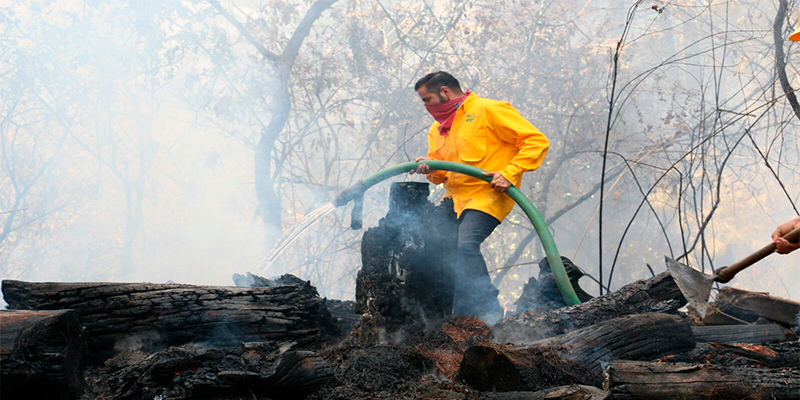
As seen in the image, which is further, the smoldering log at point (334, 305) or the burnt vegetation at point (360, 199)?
the smoldering log at point (334, 305)

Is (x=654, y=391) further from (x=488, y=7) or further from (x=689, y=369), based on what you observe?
(x=488, y=7)

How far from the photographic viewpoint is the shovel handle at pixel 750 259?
2061 mm

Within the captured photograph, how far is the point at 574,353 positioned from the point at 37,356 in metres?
2.25

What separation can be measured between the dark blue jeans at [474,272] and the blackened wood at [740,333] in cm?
129

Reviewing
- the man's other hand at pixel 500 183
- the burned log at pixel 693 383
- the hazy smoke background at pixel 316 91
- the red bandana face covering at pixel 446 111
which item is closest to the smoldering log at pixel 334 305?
the man's other hand at pixel 500 183

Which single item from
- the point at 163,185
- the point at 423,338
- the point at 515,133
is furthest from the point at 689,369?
the point at 163,185

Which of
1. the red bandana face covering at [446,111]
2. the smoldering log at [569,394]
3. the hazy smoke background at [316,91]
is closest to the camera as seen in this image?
the smoldering log at [569,394]

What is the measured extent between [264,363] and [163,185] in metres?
15.0

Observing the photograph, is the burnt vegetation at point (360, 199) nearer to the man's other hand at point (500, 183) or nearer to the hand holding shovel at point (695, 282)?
the hand holding shovel at point (695, 282)

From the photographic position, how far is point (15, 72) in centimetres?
826

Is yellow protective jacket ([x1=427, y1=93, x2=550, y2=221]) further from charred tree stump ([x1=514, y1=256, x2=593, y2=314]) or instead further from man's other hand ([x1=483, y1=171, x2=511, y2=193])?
charred tree stump ([x1=514, y1=256, x2=593, y2=314])

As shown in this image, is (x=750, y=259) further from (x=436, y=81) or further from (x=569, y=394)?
(x=436, y=81)

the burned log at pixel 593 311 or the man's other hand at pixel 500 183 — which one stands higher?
the man's other hand at pixel 500 183

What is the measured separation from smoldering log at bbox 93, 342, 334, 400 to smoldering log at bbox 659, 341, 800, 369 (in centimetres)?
169
